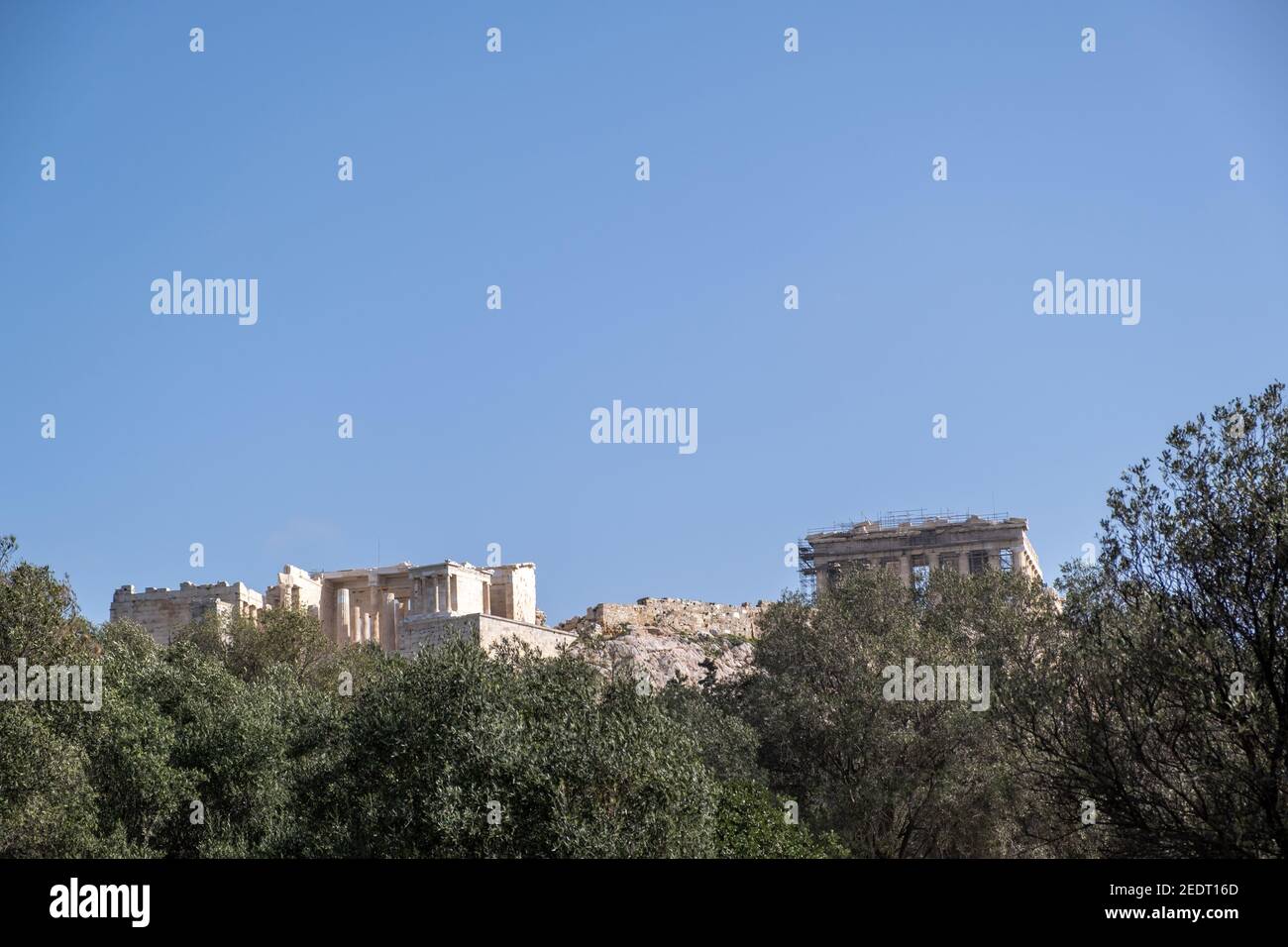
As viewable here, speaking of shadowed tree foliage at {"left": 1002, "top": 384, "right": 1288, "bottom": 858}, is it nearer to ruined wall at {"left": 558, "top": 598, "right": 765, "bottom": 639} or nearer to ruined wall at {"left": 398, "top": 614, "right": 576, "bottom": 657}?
ruined wall at {"left": 398, "top": 614, "right": 576, "bottom": 657}

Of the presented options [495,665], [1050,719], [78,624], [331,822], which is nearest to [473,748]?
[495,665]

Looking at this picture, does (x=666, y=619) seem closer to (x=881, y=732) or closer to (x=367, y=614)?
(x=367, y=614)

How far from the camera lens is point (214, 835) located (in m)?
33.8

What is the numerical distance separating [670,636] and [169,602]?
2943 cm

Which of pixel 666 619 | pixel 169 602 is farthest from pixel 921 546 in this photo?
pixel 169 602

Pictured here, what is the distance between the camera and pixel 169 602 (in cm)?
8150

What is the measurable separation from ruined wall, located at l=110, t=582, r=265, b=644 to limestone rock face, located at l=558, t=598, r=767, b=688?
1912 cm

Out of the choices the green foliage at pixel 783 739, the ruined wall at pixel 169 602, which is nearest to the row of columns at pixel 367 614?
the ruined wall at pixel 169 602

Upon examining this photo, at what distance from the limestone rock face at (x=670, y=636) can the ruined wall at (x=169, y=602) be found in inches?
753

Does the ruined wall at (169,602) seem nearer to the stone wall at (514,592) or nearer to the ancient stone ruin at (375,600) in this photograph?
the ancient stone ruin at (375,600)

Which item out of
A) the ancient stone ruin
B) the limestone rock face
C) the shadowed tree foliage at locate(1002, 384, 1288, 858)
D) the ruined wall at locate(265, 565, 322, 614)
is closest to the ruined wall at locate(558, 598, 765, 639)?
the limestone rock face

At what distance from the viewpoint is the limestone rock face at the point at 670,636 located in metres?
65.9

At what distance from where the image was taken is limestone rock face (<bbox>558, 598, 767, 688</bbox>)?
216ft
